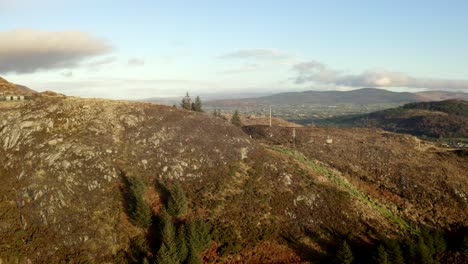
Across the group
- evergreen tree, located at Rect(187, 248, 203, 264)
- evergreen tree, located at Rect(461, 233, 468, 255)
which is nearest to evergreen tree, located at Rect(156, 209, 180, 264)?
evergreen tree, located at Rect(187, 248, 203, 264)

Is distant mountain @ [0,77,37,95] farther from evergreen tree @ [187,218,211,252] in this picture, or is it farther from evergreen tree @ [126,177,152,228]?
evergreen tree @ [187,218,211,252]

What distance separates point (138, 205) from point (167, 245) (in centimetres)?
619

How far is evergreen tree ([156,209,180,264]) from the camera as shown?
29969 millimetres

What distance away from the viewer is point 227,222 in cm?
3784

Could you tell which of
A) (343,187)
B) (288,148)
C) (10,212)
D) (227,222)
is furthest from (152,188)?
(288,148)

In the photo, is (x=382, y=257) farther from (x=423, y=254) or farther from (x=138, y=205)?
(x=138, y=205)

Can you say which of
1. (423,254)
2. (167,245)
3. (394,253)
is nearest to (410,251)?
(423,254)

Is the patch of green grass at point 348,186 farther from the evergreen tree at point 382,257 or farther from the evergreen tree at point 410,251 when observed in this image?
the evergreen tree at point 382,257

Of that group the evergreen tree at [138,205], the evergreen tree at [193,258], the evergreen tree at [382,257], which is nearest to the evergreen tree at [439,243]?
the evergreen tree at [382,257]

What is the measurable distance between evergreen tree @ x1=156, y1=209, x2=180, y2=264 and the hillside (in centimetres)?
71

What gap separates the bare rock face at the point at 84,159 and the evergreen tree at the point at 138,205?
4.27 ft

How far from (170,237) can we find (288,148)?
35.0 m

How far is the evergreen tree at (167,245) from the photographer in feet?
98.3

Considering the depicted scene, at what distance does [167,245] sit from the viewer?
104 feet
